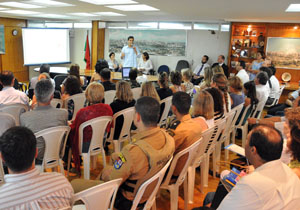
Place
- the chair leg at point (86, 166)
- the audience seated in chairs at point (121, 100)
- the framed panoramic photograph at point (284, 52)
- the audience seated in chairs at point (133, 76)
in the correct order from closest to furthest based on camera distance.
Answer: the chair leg at point (86, 166)
the audience seated in chairs at point (121, 100)
the audience seated in chairs at point (133, 76)
the framed panoramic photograph at point (284, 52)

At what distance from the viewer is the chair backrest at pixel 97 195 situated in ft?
5.21

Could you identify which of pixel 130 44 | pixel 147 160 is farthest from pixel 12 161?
pixel 130 44

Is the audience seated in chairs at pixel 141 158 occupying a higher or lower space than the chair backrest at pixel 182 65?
lower

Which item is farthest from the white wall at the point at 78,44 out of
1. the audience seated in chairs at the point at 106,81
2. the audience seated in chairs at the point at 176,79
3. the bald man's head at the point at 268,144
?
the bald man's head at the point at 268,144

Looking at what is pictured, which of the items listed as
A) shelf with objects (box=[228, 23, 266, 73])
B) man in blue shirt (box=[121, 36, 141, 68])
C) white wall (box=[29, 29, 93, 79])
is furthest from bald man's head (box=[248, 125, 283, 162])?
white wall (box=[29, 29, 93, 79])

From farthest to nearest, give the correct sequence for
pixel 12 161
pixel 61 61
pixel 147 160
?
pixel 61 61, pixel 147 160, pixel 12 161

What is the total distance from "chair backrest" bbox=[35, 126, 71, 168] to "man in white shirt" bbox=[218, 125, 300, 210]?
1.77 meters

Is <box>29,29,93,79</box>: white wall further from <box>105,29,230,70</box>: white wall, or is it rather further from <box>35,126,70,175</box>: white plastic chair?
<box>35,126,70,175</box>: white plastic chair

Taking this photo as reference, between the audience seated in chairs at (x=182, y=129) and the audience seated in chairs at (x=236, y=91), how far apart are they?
76.1 inches

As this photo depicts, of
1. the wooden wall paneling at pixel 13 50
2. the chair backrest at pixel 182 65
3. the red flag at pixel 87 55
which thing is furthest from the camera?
the red flag at pixel 87 55

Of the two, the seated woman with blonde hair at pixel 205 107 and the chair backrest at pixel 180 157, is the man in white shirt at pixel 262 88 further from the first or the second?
the chair backrest at pixel 180 157

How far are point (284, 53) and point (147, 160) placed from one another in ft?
25.6

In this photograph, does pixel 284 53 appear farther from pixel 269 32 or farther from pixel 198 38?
pixel 198 38

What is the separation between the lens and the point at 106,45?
37.9ft
